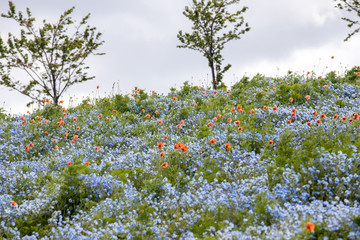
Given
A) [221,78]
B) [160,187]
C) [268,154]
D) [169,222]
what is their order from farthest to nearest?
[221,78] < [268,154] < [160,187] < [169,222]

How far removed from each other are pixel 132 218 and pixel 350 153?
3955 millimetres

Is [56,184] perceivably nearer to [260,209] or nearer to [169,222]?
[169,222]

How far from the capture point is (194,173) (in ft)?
25.5

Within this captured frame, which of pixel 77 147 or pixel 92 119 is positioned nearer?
pixel 77 147

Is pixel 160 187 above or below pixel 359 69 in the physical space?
below

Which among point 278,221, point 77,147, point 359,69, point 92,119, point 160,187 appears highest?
point 359,69

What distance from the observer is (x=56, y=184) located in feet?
22.0

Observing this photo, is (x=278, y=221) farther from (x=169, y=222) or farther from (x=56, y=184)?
(x=56, y=184)

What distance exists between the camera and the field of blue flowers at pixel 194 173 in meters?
5.14

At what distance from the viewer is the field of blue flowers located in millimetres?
5145

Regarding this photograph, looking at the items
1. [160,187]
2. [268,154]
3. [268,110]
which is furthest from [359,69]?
[160,187]

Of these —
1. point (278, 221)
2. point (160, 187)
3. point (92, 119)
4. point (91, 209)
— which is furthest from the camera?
point (92, 119)

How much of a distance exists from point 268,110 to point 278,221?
19.4 feet

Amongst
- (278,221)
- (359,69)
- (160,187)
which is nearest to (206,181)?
(160,187)
